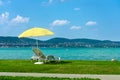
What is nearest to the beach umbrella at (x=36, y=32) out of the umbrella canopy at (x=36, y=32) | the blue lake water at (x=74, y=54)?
the umbrella canopy at (x=36, y=32)

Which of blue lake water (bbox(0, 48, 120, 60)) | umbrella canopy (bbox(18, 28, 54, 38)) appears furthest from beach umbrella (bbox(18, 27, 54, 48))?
blue lake water (bbox(0, 48, 120, 60))

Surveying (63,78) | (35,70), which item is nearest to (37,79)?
(63,78)

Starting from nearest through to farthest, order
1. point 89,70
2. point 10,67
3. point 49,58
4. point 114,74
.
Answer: point 114,74 < point 89,70 < point 10,67 < point 49,58

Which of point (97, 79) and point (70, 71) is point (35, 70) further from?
point (97, 79)

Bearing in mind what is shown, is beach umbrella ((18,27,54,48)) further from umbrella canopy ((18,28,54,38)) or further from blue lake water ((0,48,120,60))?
blue lake water ((0,48,120,60))

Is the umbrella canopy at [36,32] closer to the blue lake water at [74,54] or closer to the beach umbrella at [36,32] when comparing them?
the beach umbrella at [36,32]

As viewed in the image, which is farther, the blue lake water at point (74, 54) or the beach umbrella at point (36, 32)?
the blue lake water at point (74, 54)

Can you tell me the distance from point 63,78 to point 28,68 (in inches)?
189

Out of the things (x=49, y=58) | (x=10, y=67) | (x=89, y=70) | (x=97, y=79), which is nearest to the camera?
(x=97, y=79)

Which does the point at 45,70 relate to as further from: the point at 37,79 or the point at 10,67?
the point at 37,79

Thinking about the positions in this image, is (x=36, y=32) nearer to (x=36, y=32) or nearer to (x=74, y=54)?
(x=36, y=32)

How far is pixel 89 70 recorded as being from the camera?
20547 millimetres

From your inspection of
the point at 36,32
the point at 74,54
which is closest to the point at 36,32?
the point at 36,32

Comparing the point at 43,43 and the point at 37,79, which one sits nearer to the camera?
the point at 37,79
